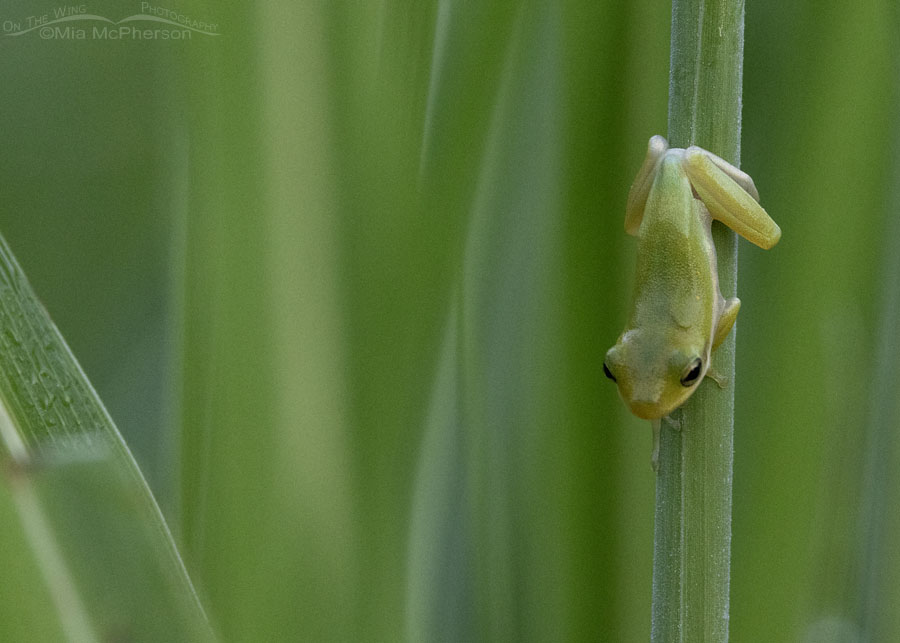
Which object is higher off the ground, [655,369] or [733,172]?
[733,172]

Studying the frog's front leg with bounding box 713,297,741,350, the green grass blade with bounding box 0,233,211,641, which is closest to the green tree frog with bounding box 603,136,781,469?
the frog's front leg with bounding box 713,297,741,350

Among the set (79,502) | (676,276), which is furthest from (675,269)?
(79,502)

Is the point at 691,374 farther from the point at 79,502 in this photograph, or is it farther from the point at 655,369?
the point at 79,502

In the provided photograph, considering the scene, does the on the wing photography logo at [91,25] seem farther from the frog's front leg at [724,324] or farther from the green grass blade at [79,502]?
the frog's front leg at [724,324]

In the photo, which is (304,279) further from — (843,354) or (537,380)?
(843,354)

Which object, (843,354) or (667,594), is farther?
(843,354)

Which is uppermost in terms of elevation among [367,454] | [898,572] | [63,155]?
[63,155]

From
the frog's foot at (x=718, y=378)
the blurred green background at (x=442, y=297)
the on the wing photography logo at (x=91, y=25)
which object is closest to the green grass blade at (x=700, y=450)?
the frog's foot at (x=718, y=378)

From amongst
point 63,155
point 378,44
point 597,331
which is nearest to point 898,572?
point 597,331
